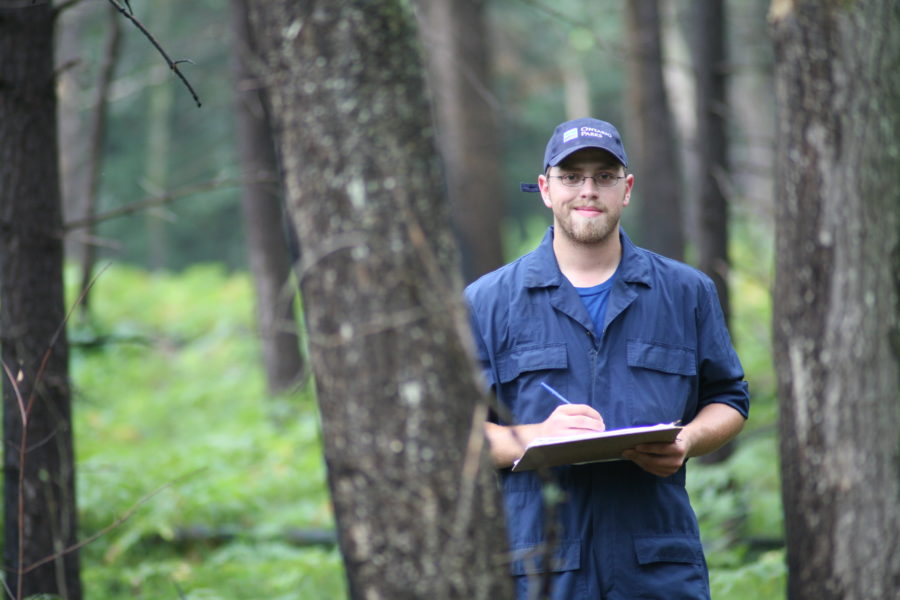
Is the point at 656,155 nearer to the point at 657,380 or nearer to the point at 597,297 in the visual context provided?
the point at 597,297

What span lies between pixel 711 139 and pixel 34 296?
20.1 ft

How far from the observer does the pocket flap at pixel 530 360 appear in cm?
344

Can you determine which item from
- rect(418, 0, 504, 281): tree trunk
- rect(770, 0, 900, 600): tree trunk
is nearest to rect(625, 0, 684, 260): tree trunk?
rect(418, 0, 504, 281): tree trunk

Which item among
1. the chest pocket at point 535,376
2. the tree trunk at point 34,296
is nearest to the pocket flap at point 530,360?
the chest pocket at point 535,376

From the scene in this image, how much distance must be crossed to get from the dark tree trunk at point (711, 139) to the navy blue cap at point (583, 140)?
516cm

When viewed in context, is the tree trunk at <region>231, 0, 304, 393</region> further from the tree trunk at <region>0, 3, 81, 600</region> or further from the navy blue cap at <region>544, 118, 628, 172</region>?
the navy blue cap at <region>544, 118, 628, 172</region>

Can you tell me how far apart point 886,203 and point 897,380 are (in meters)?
0.76

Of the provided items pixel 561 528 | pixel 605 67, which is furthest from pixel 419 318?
pixel 605 67

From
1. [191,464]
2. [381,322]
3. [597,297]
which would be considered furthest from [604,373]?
[191,464]

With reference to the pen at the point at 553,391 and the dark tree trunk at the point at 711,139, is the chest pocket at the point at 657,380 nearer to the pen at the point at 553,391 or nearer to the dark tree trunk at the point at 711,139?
the pen at the point at 553,391

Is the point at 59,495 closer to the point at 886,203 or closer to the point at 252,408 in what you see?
the point at 886,203

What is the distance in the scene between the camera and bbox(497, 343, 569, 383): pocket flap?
3438 millimetres

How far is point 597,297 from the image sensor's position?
3.59 meters

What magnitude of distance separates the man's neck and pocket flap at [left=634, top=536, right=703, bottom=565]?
3.08 feet
